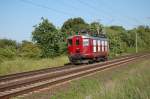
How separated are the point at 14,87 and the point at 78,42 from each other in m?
17.4

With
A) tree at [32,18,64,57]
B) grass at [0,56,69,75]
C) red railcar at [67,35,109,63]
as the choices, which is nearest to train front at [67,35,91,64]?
red railcar at [67,35,109,63]

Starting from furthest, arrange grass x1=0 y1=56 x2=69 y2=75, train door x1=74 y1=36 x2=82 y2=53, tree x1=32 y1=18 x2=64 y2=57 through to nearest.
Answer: tree x1=32 y1=18 x2=64 y2=57 < train door x1=74 y1=36 x2=82 y2=53 < grass x1=0 y1=56 x2=69 y2=75

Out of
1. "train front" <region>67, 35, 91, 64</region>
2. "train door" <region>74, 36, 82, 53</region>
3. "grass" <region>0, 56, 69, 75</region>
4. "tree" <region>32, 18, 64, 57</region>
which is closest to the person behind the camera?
"grass" <region>0, 56, 69, 75</region>

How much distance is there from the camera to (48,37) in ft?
130

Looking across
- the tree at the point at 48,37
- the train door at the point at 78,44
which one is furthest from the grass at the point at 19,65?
the tree at the point at 48,37

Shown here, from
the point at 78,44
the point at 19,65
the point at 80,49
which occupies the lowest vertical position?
the point at 19,65

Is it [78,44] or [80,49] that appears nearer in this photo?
[80,49]

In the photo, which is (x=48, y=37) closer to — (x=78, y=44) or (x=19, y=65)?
(x=78, y=44)

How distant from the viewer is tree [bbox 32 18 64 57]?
39531mm

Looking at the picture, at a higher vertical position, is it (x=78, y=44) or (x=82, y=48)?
(x=78, y=44)

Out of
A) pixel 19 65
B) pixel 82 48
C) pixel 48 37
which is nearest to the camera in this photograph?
pixel 19 65

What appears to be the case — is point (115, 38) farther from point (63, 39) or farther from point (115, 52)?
point (63, 39)

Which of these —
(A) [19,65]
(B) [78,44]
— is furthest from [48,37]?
(A) [19,65]

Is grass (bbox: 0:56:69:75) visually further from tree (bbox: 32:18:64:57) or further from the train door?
tree (bbox: 32:18:64:57)
